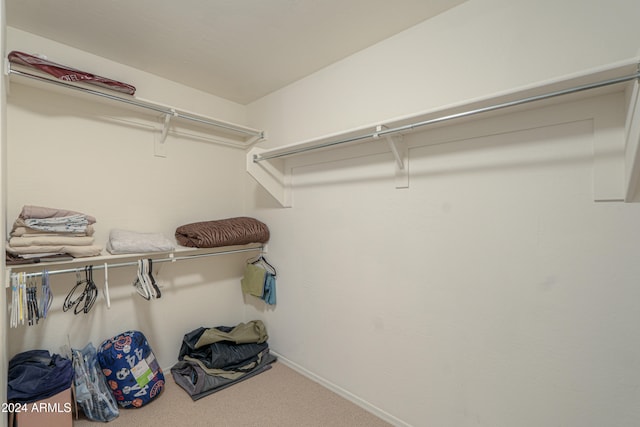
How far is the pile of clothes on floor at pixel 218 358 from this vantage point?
2.09 m

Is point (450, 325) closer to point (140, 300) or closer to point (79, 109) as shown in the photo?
point (140, 300)

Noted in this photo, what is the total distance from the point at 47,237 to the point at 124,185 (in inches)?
25.1

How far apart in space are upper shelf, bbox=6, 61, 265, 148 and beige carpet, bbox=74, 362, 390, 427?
6.25 feet

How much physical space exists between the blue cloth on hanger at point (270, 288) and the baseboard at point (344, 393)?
0.48 m

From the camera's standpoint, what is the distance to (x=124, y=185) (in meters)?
2.11

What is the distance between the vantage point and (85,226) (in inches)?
67.8

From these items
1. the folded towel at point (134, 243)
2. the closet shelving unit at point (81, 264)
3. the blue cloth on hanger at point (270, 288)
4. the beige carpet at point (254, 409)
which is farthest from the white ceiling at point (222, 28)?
the beige carpet at point (254, 409)

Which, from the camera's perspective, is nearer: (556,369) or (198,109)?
(556,369)

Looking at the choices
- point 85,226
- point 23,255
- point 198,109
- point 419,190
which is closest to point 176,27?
point 198,109

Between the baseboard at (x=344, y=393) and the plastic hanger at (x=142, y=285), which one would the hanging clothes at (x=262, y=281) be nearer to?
the baseboard at (x=344, y=393)

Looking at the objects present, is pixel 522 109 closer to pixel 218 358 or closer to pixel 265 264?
pixel 265 264

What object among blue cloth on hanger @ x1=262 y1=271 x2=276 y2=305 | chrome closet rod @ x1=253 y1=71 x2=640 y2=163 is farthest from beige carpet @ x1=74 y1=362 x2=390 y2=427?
chrome closet rod @ x1=253 y1=71 x2=640 y2=163

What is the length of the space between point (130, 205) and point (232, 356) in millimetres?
1388

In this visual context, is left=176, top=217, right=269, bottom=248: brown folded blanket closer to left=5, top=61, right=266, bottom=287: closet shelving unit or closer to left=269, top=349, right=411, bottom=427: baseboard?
left=5, top=61, right=266, bottom=287: closet shelving unit
